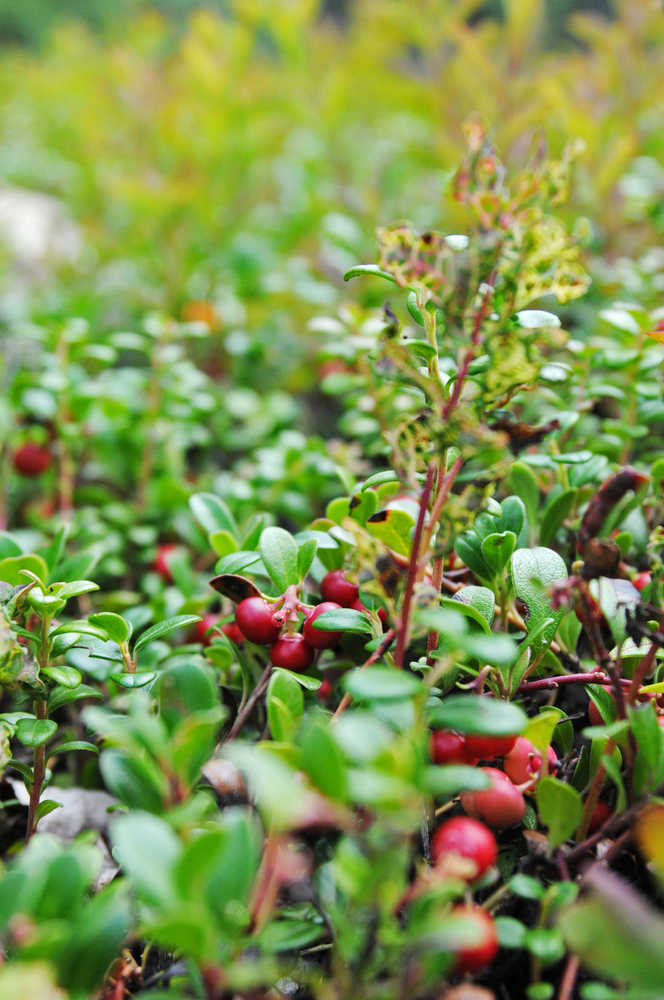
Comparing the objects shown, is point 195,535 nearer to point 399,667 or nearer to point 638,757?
point 399,667

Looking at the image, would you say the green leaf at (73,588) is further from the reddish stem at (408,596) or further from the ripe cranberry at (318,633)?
the reddish stem at (408,596)

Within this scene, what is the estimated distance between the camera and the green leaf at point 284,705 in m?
0.70

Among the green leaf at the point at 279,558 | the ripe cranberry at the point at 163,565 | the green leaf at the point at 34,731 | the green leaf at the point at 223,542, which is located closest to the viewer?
the green leaf at the point at 34,731

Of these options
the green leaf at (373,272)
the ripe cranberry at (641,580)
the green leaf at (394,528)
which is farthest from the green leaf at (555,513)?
the green leaf at (373,272)

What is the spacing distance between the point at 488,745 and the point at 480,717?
0.12 meters

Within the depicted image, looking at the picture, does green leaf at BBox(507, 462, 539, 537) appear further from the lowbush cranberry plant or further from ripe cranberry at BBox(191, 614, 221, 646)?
ripe cranberry at BBox(191, 614, 221, 646)

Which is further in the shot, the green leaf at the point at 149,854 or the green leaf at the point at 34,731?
the green leaf at the point at 34,731

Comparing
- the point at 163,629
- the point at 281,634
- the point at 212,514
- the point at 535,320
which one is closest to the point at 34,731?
the point at 163,629

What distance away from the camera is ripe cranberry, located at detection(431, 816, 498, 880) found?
638 mm

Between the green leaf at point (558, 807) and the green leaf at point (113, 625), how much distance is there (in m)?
0.45

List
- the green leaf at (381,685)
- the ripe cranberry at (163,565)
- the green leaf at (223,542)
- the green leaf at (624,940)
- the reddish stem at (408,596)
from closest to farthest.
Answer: the green leaf at (624,940), the green leaf at (381,685), the reddish stem at (408,596), the green leaf at (223,542), the ripe cranberry at (163,565)

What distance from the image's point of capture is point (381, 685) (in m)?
0.57

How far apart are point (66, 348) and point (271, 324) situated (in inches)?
29.9

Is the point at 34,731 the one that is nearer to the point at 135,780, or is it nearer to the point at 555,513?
the point at 135,780
